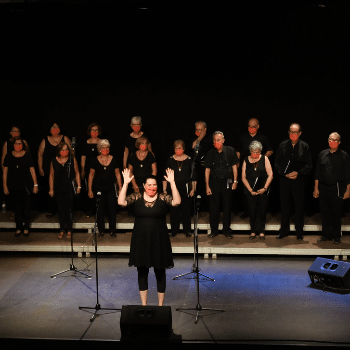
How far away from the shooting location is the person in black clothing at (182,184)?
22.5ft

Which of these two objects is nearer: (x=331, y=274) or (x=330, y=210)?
(x=331, y=274)

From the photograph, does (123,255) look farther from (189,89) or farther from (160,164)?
(189,89)

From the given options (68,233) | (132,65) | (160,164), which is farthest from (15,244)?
(132,65)

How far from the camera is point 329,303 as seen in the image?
5250mm

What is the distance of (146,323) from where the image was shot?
13.0 ft

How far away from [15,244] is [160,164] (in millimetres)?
2576

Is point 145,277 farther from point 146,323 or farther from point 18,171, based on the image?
point 18,171

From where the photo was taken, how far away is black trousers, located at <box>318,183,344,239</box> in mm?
6684

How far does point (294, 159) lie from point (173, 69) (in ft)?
7.77

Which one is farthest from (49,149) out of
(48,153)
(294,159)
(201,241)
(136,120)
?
(294,159)

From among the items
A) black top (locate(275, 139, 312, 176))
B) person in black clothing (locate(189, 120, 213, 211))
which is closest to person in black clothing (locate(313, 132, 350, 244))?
black top (locate(275, 139, 312, 176))

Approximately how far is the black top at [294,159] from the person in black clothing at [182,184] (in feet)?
4.24

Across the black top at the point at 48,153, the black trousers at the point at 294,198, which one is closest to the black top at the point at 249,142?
the black trousers at the point at 294,198

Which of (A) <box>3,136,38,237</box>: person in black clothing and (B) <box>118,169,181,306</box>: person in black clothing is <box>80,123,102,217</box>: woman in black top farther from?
(B) <box>118,169,181,306</box>: person in black clothing
